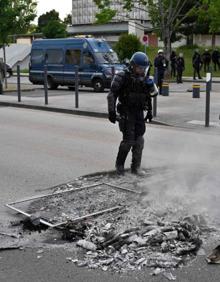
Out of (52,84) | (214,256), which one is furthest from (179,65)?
(214,256)

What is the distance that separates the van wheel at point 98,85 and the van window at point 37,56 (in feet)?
12.1

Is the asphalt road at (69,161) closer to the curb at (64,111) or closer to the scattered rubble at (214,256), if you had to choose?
the scattered rubble at (214,256)

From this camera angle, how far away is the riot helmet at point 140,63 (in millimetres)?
6773

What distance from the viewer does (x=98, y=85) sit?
76.1ft

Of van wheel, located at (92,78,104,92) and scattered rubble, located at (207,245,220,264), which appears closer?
scattered rubble, located at (207,245,220,264)

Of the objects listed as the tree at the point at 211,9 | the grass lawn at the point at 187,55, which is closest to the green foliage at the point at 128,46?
the grass lawn at the point at 187,55

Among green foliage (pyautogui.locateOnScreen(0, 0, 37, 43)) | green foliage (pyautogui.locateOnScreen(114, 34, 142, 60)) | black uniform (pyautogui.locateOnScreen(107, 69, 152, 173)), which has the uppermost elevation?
green foliage (pyautogui.locateOnScreen(0, 0, 37, 43))

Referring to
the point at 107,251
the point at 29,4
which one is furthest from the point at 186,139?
the point at 29,4

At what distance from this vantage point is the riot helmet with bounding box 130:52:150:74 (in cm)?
677

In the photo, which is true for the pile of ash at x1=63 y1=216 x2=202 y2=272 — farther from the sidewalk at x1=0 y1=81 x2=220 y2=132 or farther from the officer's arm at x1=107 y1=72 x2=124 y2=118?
the sidewalk at x1=0 y1=81 x2=220 y2=132

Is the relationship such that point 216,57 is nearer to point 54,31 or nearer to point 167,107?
point 167,107

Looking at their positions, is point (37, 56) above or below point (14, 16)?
below

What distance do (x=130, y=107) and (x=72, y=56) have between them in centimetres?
1774

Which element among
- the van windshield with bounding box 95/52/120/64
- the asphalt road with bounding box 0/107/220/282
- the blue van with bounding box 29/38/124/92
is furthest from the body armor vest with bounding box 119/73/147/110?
the van windshield with bounding box 95/52/120/64
